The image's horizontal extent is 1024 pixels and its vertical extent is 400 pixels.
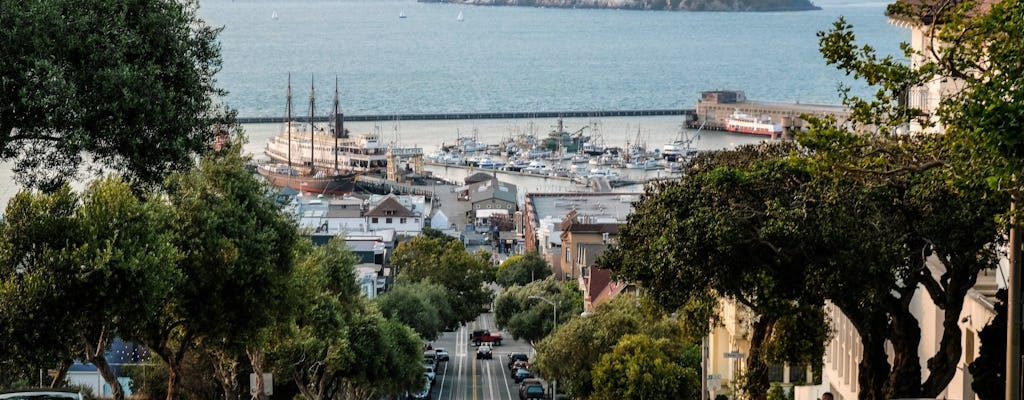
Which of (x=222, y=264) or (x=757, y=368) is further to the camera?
(x=757, y=368)

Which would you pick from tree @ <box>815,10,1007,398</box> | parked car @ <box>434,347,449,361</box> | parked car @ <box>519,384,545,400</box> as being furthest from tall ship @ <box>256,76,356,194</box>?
tree @ <box>815,10,1007,398</box>

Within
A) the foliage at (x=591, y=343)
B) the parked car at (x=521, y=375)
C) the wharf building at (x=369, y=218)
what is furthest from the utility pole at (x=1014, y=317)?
the wharf building at (x=369, y=218)

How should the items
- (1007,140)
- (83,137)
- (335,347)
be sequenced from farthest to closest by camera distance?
1. (335,347)
2. (83,137)
3. (1007,140)

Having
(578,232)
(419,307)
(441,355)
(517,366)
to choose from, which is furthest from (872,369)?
(578,232)

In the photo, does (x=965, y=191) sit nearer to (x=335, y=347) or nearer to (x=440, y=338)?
(x=335, y=347)

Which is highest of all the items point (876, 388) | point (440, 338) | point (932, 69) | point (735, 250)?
point (932, 69)

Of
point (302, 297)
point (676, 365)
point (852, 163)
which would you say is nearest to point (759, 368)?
point (302, 297)

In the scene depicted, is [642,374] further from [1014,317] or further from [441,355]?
[1014,317]
